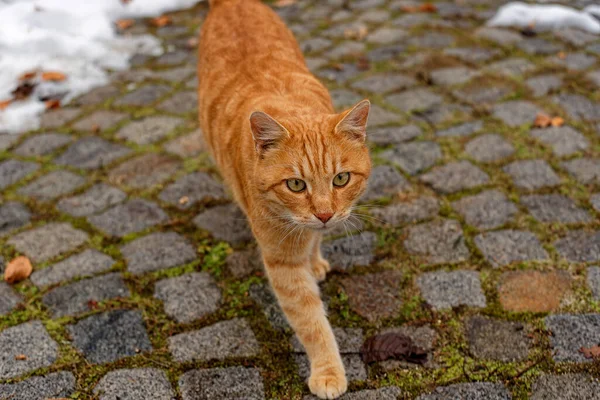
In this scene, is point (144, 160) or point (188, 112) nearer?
point (144, 160)

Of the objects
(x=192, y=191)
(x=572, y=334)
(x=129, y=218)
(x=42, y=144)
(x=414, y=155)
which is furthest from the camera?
(x=42, y=144)

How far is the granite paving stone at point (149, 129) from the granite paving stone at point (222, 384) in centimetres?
248

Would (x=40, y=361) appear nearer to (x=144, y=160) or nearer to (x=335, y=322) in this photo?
(x=335, y=322)

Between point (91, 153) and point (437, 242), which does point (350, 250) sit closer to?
point (437, 242)

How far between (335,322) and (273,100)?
123cm

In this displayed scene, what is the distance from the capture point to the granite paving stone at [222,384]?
2.68 meters

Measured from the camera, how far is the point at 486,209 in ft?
12.3

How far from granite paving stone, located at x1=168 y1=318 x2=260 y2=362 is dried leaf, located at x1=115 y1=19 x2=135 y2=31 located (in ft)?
16.0

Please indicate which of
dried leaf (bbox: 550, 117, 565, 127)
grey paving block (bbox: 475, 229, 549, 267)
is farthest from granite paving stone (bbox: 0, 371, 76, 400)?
dried leaf (bbox: 550, 117, 565, 127)

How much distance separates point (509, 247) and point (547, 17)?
12.4ft

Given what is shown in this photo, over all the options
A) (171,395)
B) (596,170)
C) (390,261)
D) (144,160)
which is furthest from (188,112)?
(596,170)

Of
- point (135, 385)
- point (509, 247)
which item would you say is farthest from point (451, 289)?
point (135, 385)

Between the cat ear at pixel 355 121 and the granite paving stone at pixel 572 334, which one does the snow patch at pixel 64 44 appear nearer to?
the cat ear at pixel 355 121

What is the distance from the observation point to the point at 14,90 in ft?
17.9
